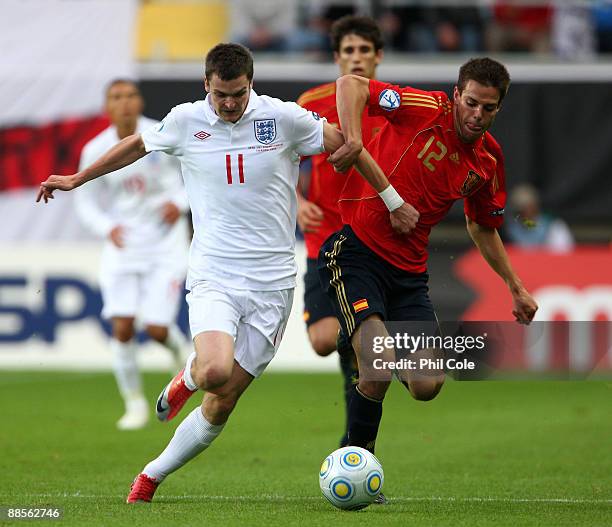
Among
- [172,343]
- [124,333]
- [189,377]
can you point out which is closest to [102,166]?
[189,377]

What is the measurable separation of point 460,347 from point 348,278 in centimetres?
73

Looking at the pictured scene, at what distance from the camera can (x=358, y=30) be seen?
8625 millimetres

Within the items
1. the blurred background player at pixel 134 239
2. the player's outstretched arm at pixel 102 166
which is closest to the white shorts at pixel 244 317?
the player's outstretched arm at pixel 102 166

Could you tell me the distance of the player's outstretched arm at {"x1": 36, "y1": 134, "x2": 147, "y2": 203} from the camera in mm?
6512

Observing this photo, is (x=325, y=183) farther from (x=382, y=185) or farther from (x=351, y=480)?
(x=351, y=480)

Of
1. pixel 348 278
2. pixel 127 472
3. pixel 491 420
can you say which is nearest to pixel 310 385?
pixel 491 420

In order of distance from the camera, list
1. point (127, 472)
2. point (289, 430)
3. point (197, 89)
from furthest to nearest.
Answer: point (197, 89) < point (289, 430) < point (127, 472)

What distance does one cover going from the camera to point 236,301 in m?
6.64

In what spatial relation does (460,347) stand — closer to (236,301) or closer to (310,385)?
(236,301)

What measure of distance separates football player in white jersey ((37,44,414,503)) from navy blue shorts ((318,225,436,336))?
311 millimetres

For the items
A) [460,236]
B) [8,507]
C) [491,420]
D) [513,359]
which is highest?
[513,359]

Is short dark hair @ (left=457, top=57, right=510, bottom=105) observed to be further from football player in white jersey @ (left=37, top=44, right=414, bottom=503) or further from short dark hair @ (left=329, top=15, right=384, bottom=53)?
short dark hair @ (left=329, top=15, right=384, bottom=53)

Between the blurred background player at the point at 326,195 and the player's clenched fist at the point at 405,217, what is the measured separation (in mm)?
1674

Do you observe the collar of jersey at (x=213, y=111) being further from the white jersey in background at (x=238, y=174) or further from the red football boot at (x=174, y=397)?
the red football boot at (x=174, y=397)
